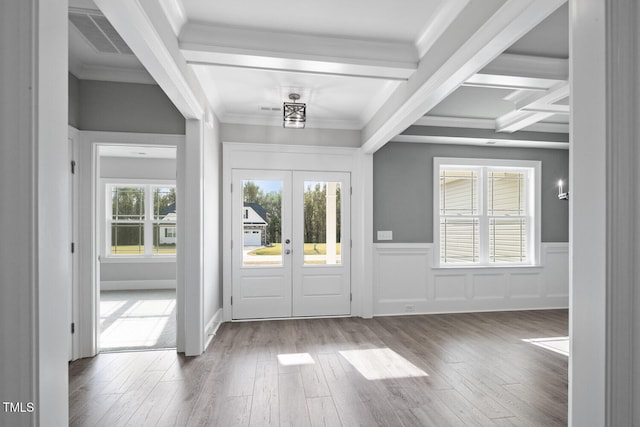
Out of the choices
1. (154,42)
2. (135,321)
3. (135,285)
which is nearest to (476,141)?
(154,42)

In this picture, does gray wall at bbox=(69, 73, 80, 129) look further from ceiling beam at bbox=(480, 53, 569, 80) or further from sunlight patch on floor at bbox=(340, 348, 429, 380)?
ceiling beam at bbox=(480, 53, 569, 80)

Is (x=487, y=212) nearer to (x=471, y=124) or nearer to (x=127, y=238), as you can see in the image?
(x=471, y=124)

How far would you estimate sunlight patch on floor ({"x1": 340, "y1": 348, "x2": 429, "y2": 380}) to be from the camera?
285 centimetres

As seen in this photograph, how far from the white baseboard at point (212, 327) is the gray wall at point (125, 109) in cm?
214

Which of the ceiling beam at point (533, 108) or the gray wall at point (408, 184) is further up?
the ceiling beam at point (533, 108)

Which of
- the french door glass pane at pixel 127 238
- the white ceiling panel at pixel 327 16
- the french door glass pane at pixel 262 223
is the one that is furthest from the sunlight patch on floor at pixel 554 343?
the french door glass pane at pixel 127 238

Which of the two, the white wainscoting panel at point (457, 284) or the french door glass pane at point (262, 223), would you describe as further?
the white wainscoting panel at point (457, 284)

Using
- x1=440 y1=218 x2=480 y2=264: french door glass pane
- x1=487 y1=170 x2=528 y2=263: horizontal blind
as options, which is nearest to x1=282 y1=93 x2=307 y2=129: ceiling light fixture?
x1=440 y1=218 x2=480 y2=264: french door glass pane

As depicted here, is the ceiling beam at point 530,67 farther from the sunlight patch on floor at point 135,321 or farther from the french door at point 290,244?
the sunlight patch on floor at point 135,321

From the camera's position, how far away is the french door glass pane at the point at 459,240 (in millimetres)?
5023

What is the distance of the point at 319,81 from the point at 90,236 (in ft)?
8.97

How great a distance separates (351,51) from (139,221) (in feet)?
20.3

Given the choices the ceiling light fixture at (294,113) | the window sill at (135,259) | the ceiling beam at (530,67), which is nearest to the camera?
the ceiling beam at (530,67)

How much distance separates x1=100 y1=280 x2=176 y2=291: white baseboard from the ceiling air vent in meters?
4.92
